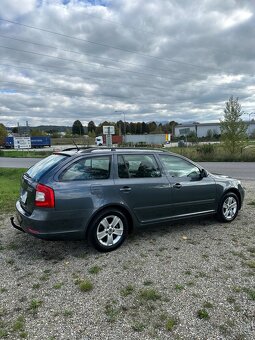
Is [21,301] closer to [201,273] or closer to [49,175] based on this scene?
[49,175]

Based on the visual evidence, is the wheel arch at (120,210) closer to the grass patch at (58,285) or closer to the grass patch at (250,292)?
the grass patch at (58,285)

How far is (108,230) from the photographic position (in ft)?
14.0

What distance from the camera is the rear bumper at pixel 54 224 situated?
3830 mm

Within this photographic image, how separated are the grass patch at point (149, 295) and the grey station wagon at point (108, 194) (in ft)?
3.94

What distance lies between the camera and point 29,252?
4312mm

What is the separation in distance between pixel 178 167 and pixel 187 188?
0.41 meters

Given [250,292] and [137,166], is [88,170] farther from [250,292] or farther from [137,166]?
[250,292]

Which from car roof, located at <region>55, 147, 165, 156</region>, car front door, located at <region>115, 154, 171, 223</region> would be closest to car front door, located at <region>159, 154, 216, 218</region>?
car front door, located at <region>115, 154, 171, 223</region>

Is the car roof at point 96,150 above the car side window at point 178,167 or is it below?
above

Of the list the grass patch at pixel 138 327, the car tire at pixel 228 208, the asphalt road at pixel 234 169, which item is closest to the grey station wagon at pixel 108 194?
the car tire at pixel 228 208

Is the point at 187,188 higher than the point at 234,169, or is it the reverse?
the point at 187,188

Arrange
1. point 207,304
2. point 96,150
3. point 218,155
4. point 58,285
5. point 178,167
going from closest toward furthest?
point 207,304 < point 58,285 < point 96,150 < point 178,167 < point 218,155

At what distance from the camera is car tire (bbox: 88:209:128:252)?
4137 mm

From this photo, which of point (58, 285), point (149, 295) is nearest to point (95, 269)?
point (58, 285)
